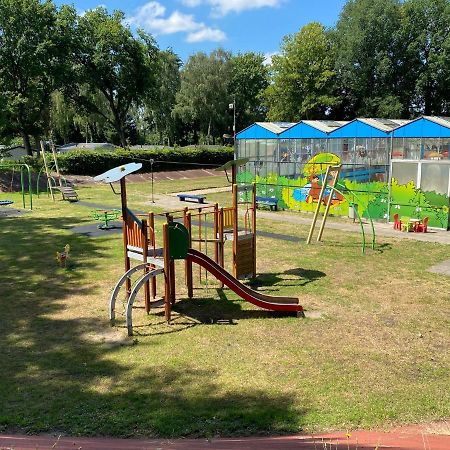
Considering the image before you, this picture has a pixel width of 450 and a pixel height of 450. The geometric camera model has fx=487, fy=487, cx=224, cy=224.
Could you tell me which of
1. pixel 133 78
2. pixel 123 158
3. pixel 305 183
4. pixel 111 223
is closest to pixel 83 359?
pixel 111 223

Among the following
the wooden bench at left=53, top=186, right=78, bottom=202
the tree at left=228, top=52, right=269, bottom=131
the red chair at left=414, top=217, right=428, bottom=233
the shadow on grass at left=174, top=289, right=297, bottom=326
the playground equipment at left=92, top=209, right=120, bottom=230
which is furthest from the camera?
the tree at left=228, top=52, right=269, bottom=131

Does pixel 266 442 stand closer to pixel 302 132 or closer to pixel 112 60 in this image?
pixel 302 132

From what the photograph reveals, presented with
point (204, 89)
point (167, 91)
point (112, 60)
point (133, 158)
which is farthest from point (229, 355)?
point (167, 91)

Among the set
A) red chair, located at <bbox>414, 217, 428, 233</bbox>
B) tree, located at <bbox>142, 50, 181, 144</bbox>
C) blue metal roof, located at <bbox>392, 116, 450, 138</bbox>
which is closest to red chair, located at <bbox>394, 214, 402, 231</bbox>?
red chair, located at <bbox>414, 217, 428, 233</bbox>

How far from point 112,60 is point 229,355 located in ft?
154

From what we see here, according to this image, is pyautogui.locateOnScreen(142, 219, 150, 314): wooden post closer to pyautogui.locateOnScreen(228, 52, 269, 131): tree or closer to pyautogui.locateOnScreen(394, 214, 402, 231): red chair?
pyautogui.locateOnScreen(394, 214, 402, 231): red chair

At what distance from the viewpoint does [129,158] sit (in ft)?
142

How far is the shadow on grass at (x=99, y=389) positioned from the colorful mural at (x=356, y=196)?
10.6 meters

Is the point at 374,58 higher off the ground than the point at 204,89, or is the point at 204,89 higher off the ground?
the point at 374,58

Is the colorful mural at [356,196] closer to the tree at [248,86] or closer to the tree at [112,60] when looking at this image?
the tree at [112,60]

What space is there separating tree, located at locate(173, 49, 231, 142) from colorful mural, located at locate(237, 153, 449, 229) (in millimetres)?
41063

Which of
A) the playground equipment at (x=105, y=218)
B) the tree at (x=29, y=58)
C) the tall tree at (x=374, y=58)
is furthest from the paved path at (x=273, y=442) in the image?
the tall tree at (x=374, y=58)

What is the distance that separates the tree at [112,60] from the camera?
4816 cm

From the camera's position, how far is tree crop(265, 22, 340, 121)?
54.5 m
